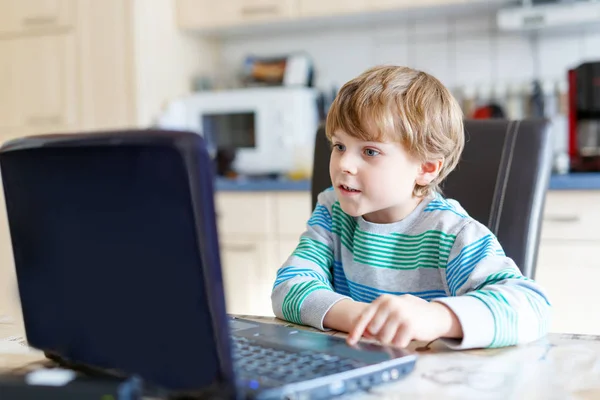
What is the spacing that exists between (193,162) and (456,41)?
281 cm

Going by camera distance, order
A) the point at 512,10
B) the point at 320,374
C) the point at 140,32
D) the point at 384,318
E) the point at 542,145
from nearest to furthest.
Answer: the point at 320,374 < the point at 384,318 < the point at 542,145 < the point at 512,10 < the point at 140,32

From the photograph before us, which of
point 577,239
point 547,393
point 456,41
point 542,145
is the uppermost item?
point 456,41

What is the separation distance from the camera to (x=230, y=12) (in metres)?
3.16

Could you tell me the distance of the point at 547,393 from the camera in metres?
0.63

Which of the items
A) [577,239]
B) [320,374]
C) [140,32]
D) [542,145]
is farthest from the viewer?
[140,32]

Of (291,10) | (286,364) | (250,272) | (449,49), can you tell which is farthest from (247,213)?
(286,364)

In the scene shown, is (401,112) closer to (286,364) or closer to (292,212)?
(286,364)

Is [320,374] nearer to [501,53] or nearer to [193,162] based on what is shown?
[193,162]

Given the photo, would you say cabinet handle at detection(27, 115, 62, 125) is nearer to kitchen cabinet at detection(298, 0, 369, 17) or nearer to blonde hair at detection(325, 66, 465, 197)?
kitchen cabinet at detection(298, 0, 369, 17)

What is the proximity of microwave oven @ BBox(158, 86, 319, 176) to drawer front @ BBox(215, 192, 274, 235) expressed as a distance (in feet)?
0.93

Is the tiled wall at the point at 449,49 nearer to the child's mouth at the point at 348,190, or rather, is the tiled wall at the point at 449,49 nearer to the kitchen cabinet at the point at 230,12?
the kitchen cabinet at the point at 230,12

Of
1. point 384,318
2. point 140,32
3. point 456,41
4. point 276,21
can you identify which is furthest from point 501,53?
point 384,318

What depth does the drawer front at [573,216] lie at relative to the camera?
2.33 meters

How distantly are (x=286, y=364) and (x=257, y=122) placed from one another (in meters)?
2.47
